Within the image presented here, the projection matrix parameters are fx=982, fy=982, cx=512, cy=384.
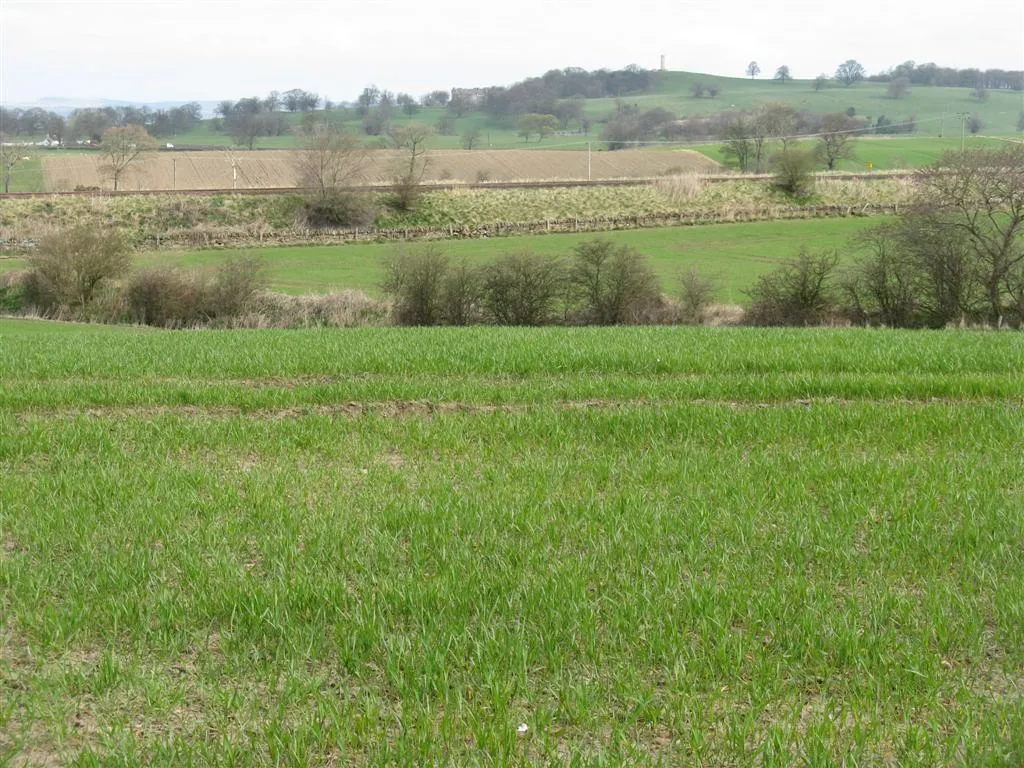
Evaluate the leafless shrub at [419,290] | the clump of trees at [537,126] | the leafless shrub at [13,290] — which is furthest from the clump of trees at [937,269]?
the clump of trees at [537,126]

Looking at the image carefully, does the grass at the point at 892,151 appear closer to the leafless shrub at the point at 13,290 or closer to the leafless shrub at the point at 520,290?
the leafless shrub at the point at 520,290

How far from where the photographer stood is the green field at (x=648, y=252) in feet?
195

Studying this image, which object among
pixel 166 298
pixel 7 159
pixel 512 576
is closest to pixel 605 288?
pixel 166 298

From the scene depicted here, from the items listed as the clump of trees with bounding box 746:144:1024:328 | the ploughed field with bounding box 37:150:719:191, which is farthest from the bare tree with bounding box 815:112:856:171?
the clump of trees with bounding box 746:144:1024:328

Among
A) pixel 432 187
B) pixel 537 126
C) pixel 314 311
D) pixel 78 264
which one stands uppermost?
pixel 537 126

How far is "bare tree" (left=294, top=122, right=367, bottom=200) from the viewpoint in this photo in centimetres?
8350

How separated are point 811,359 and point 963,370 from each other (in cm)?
217

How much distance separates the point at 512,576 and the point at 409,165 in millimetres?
95097

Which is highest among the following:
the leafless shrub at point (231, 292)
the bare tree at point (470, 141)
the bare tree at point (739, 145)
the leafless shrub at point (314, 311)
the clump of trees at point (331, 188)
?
the bare tree at point (470, 141)

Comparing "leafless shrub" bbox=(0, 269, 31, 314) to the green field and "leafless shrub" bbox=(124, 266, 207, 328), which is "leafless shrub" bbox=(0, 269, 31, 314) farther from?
"leafless shrub" bbox=(124, 266, 207, 328)

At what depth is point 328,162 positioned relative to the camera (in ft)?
278

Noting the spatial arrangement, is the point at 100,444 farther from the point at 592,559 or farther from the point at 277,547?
the point at 592,559

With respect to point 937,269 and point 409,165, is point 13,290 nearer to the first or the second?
point 937,269

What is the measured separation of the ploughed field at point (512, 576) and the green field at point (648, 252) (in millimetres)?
43013
